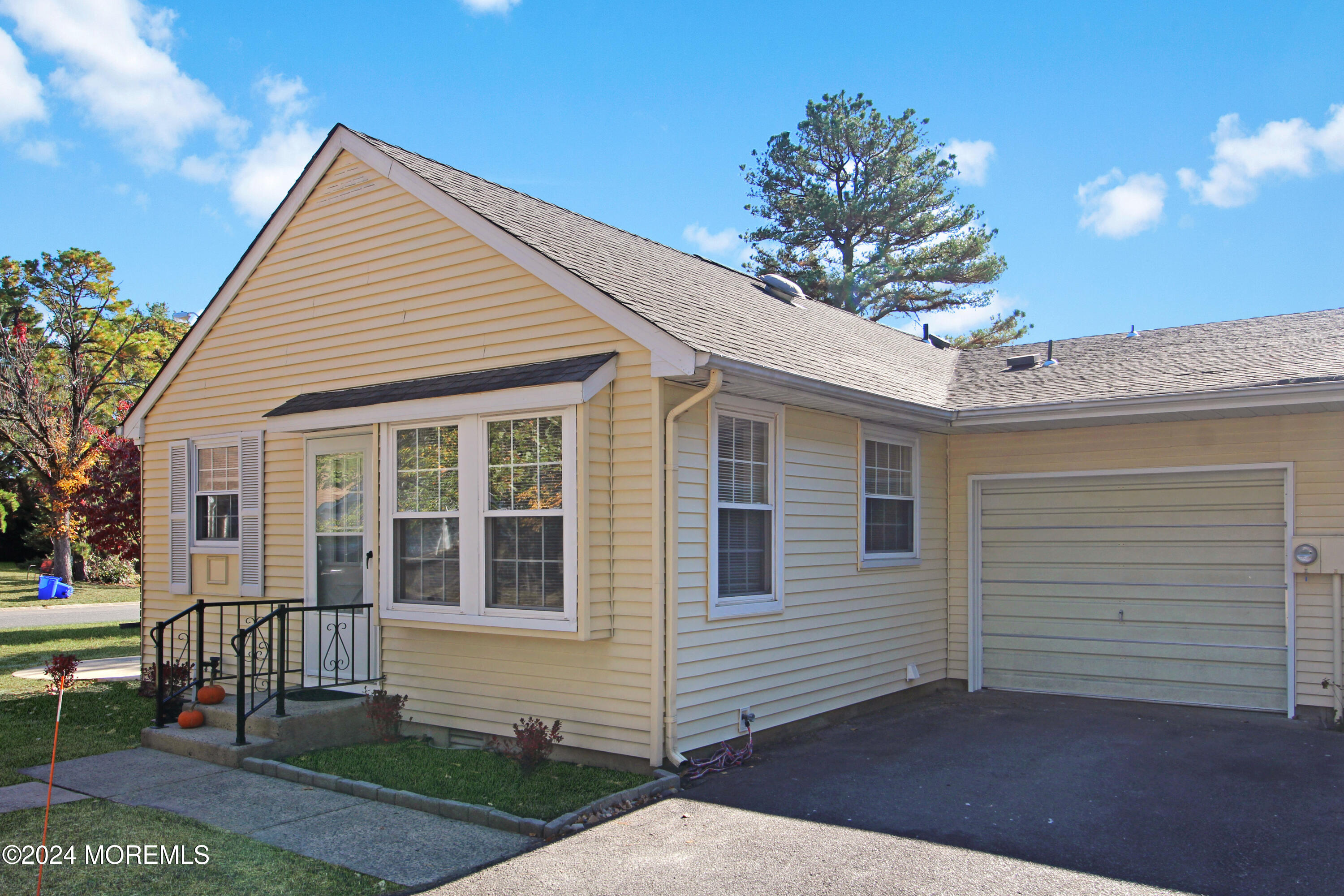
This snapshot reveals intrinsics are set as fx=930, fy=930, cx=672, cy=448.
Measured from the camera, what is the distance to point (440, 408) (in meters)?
7.59

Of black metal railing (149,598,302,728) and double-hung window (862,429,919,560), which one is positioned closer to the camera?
black metal railing (149,598,302,728)

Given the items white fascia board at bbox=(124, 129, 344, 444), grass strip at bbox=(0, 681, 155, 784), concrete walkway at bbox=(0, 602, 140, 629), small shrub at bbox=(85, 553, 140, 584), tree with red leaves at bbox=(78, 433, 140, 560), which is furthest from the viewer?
small shrub at bbox=(85, 553, 140, 584)

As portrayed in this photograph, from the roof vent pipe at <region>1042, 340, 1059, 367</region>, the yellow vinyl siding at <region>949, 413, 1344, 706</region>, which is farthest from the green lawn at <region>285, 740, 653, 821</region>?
the roof vent pipe at <region>1042, 340, 1059, 367</region>

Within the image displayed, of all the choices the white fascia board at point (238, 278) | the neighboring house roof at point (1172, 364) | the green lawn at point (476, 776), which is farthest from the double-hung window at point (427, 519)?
the neighboring house roof at point (1172, 364)

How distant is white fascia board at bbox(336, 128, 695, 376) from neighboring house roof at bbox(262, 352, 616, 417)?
1.13 ft

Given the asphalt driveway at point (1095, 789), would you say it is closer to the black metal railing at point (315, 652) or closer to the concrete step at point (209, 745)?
the concrete step at point (209, 745)

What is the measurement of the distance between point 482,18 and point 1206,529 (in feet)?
35.9

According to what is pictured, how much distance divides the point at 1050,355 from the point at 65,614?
21.7 metres

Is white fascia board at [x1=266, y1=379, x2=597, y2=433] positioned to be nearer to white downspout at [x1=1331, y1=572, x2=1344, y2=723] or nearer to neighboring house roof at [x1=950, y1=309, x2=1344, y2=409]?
neighboring house roof at [x1=950, y1=309, x2=1344, y2=409]

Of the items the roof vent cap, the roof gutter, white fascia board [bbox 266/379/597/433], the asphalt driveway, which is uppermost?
the roof vent cap

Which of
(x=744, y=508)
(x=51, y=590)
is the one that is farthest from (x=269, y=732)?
(x=51, y=590)

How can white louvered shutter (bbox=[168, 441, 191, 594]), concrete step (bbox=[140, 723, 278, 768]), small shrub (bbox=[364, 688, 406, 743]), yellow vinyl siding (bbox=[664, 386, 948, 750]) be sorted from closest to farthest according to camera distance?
yellow vinyl siding (bbox=[664, 386, 948, 750])
concrete step (bbox=[140, 723, 278, 768])
small shrub (bbox=[364, 688, 406, 743])
white louvered shutter (bbox=[168, 441, 191, 594])

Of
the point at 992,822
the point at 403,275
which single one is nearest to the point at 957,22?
the point at 403,275

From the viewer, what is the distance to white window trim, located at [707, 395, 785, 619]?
7199mm
